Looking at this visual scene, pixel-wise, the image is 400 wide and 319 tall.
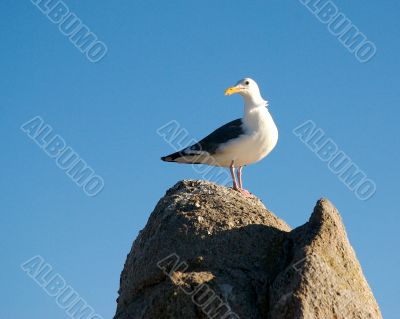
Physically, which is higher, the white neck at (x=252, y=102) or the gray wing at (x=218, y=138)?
the white neck at (x=252, y=102)

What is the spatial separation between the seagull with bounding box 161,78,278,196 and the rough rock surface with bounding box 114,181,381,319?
2916 mm

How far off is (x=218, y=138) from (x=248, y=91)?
3.62 feet

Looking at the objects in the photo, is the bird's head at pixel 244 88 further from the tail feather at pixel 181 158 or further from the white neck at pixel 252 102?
the tail feather at pixel 181 158

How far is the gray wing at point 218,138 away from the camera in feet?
41.2

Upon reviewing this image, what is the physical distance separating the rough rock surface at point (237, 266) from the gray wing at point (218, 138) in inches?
119

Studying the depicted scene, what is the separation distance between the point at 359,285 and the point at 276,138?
4565mm

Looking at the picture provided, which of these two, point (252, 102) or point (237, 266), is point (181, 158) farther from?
point (237, 266)

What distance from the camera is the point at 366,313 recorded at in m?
8.00

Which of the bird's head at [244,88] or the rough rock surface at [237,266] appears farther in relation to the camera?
the bird's head at [244,88]

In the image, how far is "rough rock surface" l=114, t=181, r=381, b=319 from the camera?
768 centimetres

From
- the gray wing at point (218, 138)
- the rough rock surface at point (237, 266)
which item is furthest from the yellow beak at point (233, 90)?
the rough rock surface at point (237, 266)

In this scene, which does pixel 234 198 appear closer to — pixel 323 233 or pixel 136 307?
pixel 323 233

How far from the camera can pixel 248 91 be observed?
13.0 meters

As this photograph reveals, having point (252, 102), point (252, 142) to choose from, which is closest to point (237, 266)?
point (252, 142)
